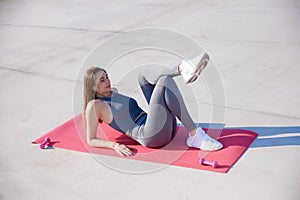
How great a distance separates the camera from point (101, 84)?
4273 mm

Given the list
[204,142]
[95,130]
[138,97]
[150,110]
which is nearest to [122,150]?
[95,130]

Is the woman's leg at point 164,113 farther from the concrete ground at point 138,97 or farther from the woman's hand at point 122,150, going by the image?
the concrete ground at point 138,97

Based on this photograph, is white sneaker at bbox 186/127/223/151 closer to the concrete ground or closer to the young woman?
the young woman

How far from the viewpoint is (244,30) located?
7.78 metres

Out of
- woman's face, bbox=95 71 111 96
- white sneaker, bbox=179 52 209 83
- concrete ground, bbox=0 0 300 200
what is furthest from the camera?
woman's face, bbox=95 71 111 96

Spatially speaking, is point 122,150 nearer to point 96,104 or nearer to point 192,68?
point 96,104

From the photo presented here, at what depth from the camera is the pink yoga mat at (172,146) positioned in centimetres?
421

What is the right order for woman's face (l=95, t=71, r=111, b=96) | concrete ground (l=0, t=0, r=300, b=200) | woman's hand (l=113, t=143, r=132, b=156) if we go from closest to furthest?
concrete ground (l=0, t=0, r=300, b=200)
woman's face (l=95, t=71, r=111, b=96)
woman's hand (l=113, t=143, r=132, b=156)

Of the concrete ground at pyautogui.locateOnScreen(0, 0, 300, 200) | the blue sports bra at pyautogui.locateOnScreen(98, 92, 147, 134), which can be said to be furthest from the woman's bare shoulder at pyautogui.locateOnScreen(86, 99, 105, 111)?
the concrete ground at pyautogui.locateOnScreen(0, 0, 300, 200)

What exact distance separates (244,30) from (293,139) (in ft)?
11.8

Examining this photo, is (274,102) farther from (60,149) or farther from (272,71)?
(60,149)

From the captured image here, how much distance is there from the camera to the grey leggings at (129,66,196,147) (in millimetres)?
4197

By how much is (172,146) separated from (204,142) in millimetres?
317

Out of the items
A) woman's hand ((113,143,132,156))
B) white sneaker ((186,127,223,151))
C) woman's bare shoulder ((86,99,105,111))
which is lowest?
woman's hand ((113,143,132,156))
